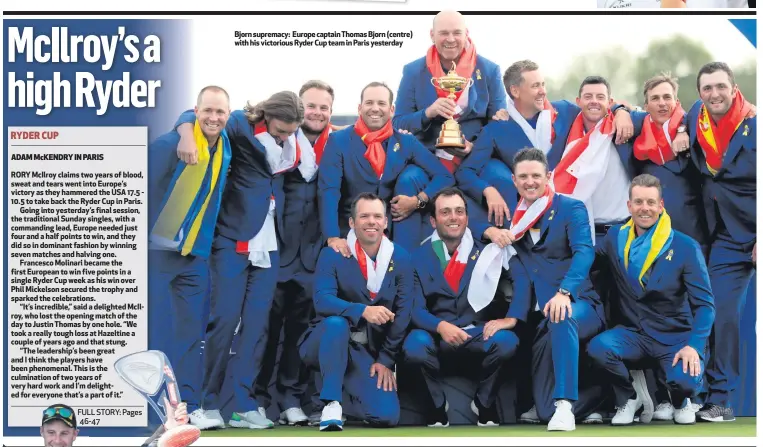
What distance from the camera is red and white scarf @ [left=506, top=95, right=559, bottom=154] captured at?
8688mm

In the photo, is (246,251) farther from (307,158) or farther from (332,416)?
(332,416)

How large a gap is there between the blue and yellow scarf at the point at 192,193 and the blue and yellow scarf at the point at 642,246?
2.72 meters

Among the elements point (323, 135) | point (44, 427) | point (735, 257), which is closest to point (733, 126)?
point (735, 257)

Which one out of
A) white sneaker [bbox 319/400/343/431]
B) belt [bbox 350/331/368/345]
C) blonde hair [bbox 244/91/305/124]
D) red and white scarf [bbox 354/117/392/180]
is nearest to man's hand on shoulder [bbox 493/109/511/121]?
red and white scarf [bbox 354/117/392/180]

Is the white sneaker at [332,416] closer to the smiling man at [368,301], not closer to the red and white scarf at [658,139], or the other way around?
the smiling man at [368,301]

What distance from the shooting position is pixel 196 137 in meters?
8.55

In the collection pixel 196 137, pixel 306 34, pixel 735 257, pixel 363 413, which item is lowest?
pixel 363 413

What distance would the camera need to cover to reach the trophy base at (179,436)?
8094 mm

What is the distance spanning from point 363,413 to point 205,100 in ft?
7.69

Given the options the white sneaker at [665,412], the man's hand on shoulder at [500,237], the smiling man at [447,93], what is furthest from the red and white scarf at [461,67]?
the white sneaker at [665,412]

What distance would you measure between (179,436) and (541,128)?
3.15 meters

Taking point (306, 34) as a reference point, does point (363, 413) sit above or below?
below

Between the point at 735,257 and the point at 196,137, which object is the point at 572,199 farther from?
the point at 196,137

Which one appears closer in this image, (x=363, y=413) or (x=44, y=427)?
(x=44, y=427)
